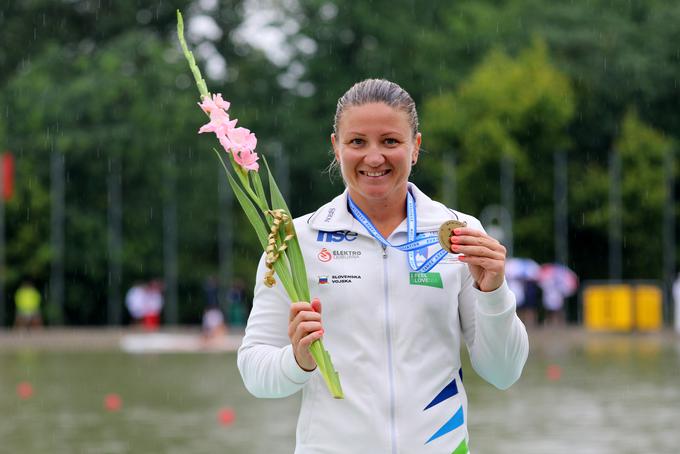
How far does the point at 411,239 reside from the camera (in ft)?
12.2

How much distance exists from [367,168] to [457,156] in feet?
141

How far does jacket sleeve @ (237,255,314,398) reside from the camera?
3.71m

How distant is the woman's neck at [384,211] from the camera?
3.81 metres

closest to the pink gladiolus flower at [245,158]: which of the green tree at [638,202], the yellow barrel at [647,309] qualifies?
the yellow barrel at [647,309]

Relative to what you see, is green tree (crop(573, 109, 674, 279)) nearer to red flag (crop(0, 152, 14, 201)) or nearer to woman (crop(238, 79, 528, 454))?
red flag (crop(0, 152, 14, 201))

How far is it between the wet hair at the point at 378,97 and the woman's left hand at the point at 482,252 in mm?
398

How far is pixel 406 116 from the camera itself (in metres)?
3.72

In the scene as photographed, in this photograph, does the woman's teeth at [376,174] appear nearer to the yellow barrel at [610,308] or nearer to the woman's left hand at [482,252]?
the woman's left hand at [482,252]

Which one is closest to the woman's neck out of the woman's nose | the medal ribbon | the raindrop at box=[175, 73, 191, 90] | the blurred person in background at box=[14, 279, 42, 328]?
the medal ribbon

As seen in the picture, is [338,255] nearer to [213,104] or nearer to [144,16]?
[213,104]

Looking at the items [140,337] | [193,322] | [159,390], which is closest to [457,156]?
[193,322]

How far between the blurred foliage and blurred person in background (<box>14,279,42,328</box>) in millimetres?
1008

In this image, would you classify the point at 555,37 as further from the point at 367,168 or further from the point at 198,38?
the point at 367,168

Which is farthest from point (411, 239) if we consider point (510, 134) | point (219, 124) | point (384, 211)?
point (510, 134)
